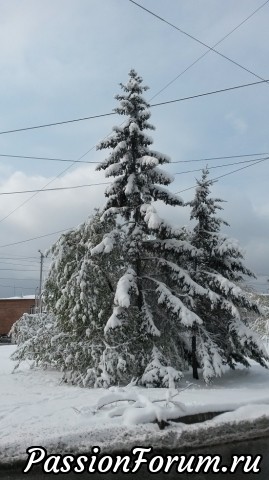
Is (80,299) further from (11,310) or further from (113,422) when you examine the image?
(11,310)

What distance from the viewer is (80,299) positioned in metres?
13.8

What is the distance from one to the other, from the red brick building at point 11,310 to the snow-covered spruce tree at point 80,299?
46.4m

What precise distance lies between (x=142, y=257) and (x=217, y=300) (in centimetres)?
280

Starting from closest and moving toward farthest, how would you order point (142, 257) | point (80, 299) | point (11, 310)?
point (80, 299)
point (142, 257)
point (11, 310)

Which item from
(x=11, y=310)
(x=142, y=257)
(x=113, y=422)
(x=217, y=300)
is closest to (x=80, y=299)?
(x=142, y=257)

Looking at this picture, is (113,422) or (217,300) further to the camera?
(217,300)

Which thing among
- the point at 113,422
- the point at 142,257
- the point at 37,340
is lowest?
the point at 113,422

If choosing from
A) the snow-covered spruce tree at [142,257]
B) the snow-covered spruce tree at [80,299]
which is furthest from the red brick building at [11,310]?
the snow-covered spruce tree at [142,257]

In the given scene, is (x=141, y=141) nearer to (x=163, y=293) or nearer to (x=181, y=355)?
(x=163, y=293)

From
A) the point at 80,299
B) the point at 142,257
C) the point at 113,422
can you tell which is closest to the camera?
the point at 113,422

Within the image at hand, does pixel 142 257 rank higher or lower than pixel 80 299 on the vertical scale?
higher

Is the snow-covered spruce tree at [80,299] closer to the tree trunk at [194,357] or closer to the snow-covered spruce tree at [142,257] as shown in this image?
the snow-covered spruce tree at [142,257]

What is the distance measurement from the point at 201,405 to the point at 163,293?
16.1 feet

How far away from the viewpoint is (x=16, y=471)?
6.62 m
